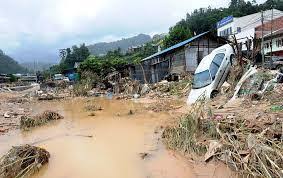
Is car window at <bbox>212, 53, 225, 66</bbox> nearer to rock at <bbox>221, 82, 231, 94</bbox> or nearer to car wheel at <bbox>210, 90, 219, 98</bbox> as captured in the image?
rock at <bbox>221, 82, 231, 94</bbox>

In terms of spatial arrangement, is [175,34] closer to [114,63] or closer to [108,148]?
[114,63]

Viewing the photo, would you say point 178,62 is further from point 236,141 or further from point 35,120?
point 236,141

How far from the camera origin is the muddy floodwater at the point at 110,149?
23.7 feet

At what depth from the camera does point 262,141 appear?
6234mm

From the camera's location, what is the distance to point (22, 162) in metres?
7.60

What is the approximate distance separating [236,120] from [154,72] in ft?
70.5

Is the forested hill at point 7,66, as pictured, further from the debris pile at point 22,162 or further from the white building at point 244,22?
the debris pile at point 22,162

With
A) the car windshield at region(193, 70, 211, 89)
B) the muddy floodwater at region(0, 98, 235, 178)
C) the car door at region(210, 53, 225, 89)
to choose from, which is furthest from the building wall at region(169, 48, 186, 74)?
the muddy floodwater at region(0, 98, 235, 178)

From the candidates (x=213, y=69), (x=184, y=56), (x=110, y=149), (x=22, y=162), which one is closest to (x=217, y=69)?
(x=213, y=69)

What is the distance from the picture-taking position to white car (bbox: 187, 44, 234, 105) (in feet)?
50.1

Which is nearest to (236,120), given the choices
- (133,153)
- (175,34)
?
(133,153)

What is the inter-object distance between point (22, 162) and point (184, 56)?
22.3 metres

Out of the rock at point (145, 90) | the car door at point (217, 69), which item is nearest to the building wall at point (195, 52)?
the rock at point (145, 90)

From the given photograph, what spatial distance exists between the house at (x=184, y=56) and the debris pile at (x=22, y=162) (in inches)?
829
